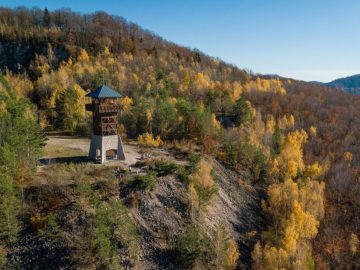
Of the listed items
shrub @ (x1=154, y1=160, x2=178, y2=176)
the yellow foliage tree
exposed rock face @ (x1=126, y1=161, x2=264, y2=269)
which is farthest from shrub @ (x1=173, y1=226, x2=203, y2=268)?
the yellow foliage tree

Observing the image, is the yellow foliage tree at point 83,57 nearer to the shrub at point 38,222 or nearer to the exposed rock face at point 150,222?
the exposed rock face at point 150,222

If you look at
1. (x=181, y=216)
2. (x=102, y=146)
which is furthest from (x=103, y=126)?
(x=181, y=216)

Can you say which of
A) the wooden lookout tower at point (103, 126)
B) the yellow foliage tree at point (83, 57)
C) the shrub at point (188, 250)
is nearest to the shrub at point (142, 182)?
the wooden lookout tower at point (103, 126)

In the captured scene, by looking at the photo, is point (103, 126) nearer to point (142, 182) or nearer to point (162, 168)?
point (162, 168)

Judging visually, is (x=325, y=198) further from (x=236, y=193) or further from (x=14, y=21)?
(x=14, y=21)

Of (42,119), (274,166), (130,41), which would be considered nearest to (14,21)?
(130,41)

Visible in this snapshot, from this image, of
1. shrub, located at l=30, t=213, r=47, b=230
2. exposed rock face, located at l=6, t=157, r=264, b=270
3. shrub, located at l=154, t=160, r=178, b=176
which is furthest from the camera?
shrub, located at l=154, t=160, r=178, b=176

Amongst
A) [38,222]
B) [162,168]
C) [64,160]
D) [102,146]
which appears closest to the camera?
[38,222]

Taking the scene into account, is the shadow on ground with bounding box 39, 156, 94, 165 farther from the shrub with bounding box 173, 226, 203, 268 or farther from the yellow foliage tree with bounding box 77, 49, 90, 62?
the yellow foliage tree with bounding box 77, 49, 90, 62
